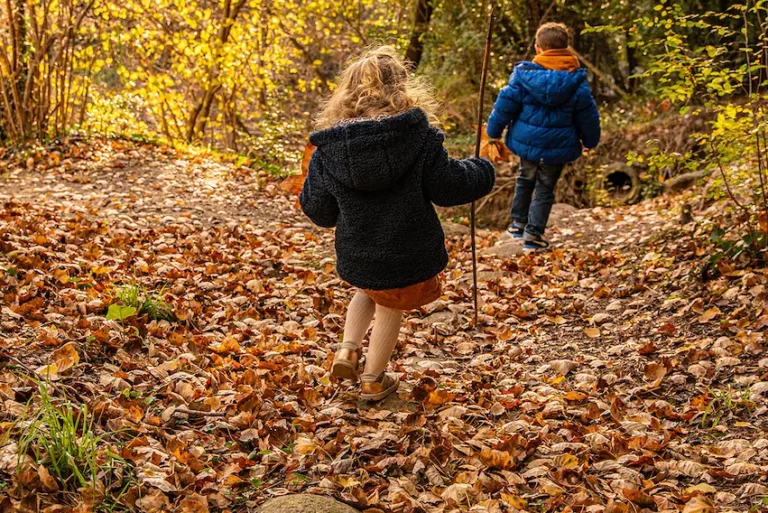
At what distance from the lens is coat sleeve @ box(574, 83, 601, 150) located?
5.91 metres

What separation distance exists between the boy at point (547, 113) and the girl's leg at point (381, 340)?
127 inches

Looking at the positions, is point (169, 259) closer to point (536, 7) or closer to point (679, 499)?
point (679, 499)

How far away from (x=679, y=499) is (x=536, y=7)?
10197mm

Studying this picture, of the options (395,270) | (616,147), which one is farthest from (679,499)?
(616,147)

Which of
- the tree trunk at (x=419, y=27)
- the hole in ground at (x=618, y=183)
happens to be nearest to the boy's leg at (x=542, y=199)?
the hole in ground at (x=618, y=183)

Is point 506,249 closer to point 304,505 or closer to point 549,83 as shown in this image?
point 549,83

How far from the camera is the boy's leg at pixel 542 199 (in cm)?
635

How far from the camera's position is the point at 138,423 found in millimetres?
2916

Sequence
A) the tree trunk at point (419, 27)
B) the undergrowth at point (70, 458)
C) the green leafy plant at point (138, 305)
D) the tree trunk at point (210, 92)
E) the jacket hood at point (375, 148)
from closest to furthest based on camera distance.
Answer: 1. the undergrowth at point (70, 458)
2. the jacket hood at point (375, 148)
3. the green leafy plant at point (138, 305)
4. the tree trunk at point (210, 92)
5. the tree trunk at point (419, 27)

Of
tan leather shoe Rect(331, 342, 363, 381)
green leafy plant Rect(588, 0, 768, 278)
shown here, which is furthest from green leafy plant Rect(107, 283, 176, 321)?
green leafy plant Rect(588, 0, 768, 278)

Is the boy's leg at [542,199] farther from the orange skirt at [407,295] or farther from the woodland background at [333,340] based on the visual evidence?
the orange skirt at [407,295]

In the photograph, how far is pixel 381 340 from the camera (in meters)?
3.42

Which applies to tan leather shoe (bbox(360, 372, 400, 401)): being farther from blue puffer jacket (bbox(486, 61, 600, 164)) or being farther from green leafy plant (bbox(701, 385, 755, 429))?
blue puffer jacket (bbox(486, 61, 600, 164))

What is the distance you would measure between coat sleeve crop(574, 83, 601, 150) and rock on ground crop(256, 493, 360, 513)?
176 inches
